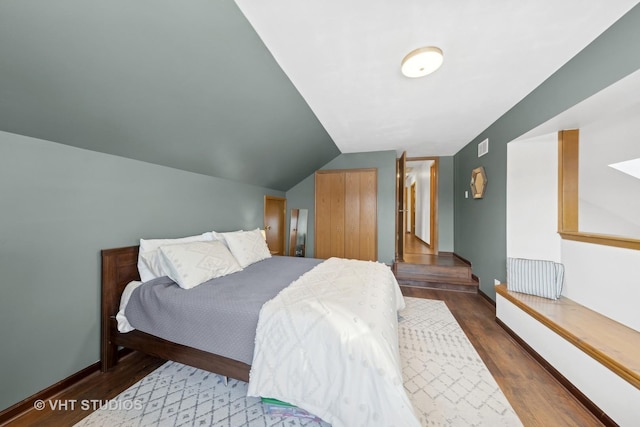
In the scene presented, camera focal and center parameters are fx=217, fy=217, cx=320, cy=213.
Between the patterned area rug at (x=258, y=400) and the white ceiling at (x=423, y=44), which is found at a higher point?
the white ceiling at (x=423, y=44)

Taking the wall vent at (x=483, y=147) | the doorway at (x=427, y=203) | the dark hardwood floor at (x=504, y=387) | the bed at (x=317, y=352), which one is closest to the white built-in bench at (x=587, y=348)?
the dark hardwood floor at (x=504, y=387)

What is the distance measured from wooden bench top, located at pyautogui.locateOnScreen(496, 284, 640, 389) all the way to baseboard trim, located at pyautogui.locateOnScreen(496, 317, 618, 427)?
285 millimetres

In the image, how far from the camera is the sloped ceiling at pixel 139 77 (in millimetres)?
1012

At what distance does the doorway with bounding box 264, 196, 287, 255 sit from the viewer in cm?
408

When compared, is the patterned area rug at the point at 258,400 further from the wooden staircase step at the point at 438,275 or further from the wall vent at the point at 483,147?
the wall vent at the point at 483,147

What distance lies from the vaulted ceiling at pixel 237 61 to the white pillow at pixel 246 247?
936mm

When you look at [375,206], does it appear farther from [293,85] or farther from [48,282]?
[48,282]

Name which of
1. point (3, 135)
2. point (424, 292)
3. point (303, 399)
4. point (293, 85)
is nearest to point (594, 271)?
point (424, 292)

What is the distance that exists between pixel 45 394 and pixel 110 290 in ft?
2.18

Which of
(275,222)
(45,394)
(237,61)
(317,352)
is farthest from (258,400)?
(275,222)

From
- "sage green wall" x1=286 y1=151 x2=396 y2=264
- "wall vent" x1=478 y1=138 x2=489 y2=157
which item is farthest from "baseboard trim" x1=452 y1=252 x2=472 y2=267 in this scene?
"wall vent" x1=478 y1=138 x2=489 y2=157

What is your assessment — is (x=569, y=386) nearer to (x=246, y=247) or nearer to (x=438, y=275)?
(x=438, y=275)

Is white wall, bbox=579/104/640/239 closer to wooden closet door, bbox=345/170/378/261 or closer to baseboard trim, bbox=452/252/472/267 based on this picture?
baseboard trim, bbox=452/252/472/267

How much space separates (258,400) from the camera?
144cm
